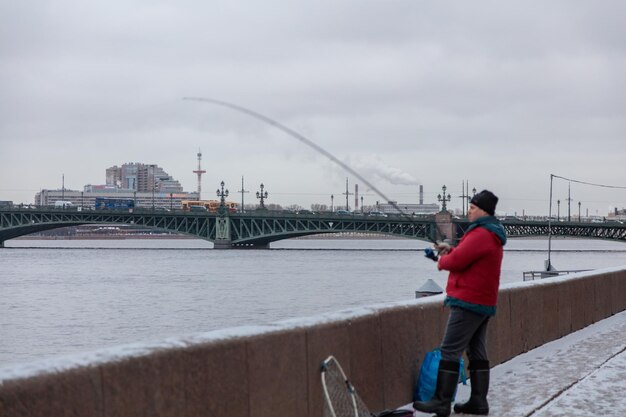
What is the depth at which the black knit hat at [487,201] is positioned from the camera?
7.50 m

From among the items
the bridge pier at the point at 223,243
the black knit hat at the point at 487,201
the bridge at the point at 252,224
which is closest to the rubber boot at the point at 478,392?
the black knit hat at the point at 487,201

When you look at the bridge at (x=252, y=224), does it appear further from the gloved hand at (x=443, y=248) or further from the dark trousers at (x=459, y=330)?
the gloved hand at (x=443, y=248)

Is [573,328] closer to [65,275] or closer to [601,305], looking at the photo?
[601,305]

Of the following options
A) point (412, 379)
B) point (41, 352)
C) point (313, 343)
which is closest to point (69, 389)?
point (313, 343)

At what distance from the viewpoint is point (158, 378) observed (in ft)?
17.6

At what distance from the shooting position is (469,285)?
291 inches

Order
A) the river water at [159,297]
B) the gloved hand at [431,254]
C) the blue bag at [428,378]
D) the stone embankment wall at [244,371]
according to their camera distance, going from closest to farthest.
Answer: the stone embankment wall at [244,371], the gloved hand at [431,254], the blue bag at [428,378], the river water at [159,297]

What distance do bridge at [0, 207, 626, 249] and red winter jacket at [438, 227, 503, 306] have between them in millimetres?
96319

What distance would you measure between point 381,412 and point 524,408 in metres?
1.18

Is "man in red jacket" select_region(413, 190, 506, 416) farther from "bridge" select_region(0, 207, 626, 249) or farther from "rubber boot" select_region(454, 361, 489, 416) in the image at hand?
"bridge" select_region(0, 207, 626, 249)

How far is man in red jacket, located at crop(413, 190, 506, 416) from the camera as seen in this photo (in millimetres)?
7305

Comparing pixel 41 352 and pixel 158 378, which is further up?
pixel 158 378

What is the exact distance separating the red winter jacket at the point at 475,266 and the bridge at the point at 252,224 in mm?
96319

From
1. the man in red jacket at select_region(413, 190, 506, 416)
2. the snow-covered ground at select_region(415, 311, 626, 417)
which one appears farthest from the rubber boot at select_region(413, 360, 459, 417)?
the snow-covered ground at select_region(415, 311, 626, 417)
